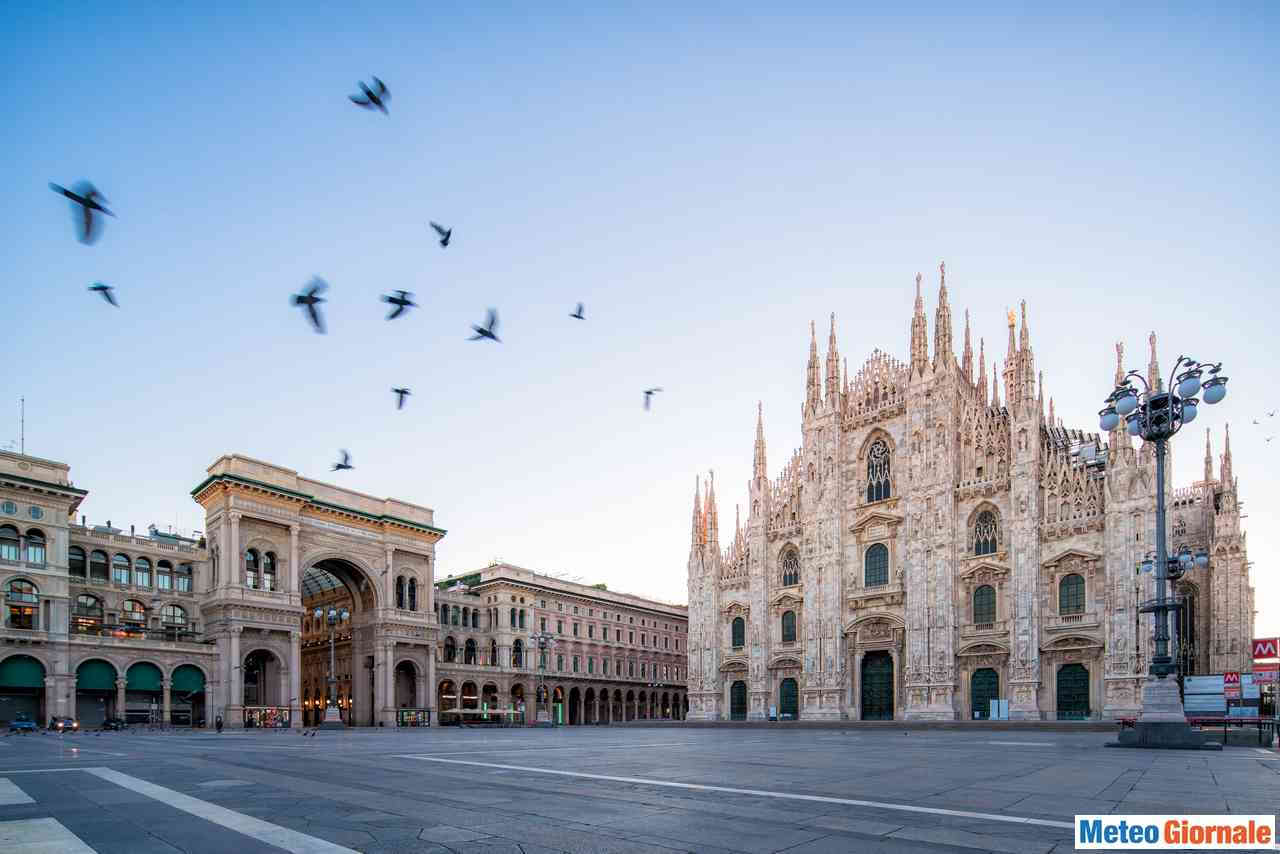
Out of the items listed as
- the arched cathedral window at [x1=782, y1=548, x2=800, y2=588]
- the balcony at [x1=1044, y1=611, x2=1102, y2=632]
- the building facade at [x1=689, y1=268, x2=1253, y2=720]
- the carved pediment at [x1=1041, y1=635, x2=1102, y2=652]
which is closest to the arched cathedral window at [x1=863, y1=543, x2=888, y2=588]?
the building facade at [x1=689, y1=268, x2=1253, y2=720]

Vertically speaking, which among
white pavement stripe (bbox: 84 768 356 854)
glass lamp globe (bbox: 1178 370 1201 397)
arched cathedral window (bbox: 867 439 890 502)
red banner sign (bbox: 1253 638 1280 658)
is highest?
glass lamp globe (bbox: 1178 370 1201 397)

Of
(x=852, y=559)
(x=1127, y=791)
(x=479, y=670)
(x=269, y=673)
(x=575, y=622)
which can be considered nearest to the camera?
(x=1127, y=791)

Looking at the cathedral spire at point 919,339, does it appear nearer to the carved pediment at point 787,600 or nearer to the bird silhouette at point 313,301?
the carved pediment at point 787,600

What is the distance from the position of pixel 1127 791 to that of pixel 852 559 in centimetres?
4601

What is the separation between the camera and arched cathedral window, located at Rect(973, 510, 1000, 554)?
49781 mm

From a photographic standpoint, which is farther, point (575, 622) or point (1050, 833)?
point (575, 622)

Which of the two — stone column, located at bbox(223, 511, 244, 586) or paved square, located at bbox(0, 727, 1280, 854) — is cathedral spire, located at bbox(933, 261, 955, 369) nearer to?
paved square, located at bbox(0, 727, 1280, 854)

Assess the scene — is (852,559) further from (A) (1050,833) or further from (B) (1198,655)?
(A) (1050,833)

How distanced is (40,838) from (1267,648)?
83.5ft

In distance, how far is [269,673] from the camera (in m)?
61.3

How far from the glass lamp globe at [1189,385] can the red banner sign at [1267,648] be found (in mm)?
6943

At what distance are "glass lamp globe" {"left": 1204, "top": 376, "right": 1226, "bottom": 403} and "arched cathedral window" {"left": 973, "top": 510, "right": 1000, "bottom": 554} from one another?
31621mm

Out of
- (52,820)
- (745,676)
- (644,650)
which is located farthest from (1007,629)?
(644,650)

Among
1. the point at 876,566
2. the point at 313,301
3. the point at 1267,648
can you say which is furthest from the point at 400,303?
the point at 876,566
